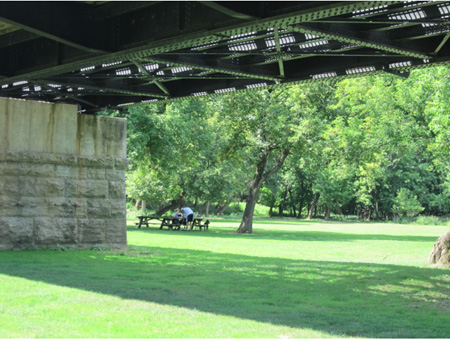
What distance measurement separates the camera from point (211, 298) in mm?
9500

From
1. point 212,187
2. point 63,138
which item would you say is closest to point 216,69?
point 63,138

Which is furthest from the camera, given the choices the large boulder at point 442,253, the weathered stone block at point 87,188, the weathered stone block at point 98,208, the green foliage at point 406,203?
the green foliage at point 406,203

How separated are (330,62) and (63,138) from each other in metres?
8.28

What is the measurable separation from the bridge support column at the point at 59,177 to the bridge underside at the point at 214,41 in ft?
7.20

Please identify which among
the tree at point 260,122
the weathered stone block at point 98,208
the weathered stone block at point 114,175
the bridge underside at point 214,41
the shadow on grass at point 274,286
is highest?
the tree at point 260,122

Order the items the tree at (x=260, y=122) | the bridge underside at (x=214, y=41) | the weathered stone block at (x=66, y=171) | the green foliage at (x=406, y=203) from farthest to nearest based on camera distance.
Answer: the green foliage at (x=406, y=203) < the tree at (x=260, y=122) < the weathered stone block at (x=66, y=171) < the bridge underside at (x=214, y=41)

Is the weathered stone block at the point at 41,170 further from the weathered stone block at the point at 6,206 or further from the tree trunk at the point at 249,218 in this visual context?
the tree trunk at the point at 249,218

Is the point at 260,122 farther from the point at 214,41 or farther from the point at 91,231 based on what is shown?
the point at 214,41

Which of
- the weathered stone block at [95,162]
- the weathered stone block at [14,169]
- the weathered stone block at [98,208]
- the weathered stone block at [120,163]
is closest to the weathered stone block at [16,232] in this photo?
the weathered stone block at [14,169]

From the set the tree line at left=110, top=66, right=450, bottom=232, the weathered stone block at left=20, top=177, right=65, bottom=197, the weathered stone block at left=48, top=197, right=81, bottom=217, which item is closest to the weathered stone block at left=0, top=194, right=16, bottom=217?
the weathered stone block at left=20, top=177, right=65, bottom=197

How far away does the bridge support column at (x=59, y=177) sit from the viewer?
51.9 feet

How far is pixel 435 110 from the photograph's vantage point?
25.2m

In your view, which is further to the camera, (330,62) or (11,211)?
(11,211)

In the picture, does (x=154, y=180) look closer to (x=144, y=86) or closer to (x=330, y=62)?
(x=144, y=86)
